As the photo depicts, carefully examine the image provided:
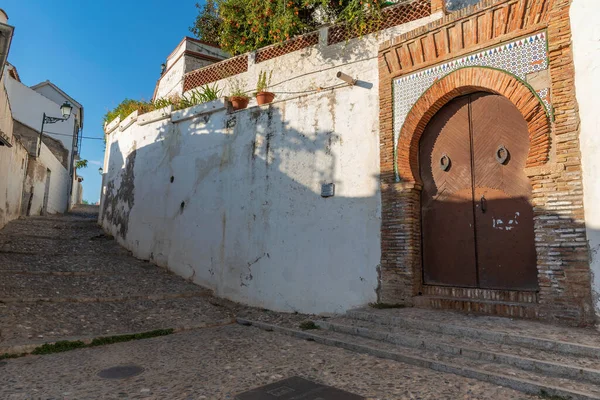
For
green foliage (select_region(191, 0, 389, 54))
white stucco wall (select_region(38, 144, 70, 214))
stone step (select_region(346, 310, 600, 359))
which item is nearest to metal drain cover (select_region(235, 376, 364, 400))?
stone step (select_region(346, 310, 600, 359))

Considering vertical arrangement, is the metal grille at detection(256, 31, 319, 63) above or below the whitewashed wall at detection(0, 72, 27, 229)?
above

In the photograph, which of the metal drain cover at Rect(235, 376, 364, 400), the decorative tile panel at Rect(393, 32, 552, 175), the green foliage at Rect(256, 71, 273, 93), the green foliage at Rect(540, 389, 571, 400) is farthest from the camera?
the green foliage at Rect(256, 71, 273, 93)

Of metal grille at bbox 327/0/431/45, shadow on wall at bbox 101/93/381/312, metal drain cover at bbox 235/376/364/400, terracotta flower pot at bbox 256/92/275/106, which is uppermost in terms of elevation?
metal grille at bbox 327/0/431/45

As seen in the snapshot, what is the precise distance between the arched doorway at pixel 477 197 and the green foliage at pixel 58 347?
4.77m

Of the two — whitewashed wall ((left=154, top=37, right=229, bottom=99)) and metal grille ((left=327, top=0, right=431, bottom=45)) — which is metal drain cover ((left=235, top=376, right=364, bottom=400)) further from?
whitewashed wall ((left=154, top=37, right=229, bottom=99))

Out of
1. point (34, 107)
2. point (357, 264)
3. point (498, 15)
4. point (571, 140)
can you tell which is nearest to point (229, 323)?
point (357, 264)

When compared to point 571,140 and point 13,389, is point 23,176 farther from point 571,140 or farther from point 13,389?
point 571,140

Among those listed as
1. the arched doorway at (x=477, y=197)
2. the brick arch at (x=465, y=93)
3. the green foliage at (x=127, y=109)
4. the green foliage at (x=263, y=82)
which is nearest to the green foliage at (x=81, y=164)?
the green foliage at (x=127, y=109)

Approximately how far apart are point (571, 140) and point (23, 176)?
584 inches

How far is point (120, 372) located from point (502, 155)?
5316 mm

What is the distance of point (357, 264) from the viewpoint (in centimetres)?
636

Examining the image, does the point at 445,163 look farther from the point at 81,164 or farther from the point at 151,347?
the point at 81,164

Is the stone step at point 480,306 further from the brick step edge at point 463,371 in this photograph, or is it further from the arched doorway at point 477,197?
the brick step edge at point 463,371

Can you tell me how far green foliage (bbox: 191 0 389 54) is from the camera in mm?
7828
